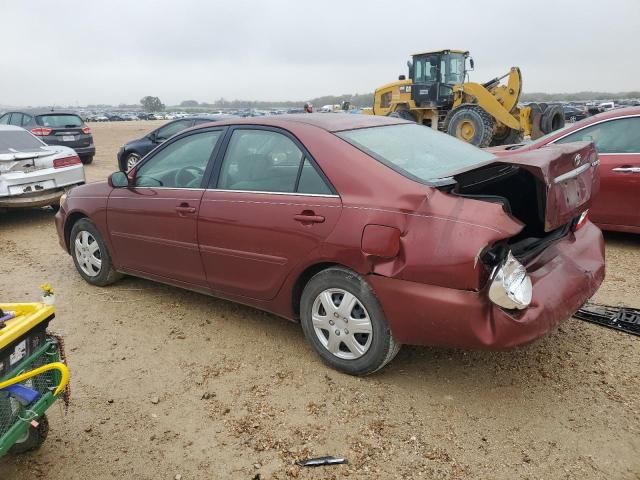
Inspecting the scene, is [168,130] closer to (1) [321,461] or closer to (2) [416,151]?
(2) [416,151]

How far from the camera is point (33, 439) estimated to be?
2631 millimetres

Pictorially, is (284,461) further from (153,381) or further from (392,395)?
(153,381)

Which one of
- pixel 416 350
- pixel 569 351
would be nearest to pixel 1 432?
pixel 416 350

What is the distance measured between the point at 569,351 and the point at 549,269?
83 cm

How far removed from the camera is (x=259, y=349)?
12.1 feet

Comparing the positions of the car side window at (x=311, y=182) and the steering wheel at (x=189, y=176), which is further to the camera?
the steering wheel at (x=189, y=176)

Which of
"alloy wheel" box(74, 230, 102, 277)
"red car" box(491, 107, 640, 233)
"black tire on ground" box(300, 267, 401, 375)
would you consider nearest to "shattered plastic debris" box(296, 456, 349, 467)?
"black tire on ground" box(300, 267, 401, 375)

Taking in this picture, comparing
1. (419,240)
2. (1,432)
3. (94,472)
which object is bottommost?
(94,472)

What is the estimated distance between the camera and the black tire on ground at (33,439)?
2.60 m

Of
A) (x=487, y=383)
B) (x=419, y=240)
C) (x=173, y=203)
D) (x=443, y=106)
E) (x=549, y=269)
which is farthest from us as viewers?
(x=443, y=106)

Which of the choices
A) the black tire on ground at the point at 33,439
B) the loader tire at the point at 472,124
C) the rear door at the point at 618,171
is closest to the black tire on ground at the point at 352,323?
the black tire on ground at the point at 33,439

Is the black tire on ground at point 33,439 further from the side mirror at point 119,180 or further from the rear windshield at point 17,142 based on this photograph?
the rear windshield at point 17,142

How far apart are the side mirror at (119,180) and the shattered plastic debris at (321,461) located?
9.39 ft

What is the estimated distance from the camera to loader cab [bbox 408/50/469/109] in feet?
50.8
